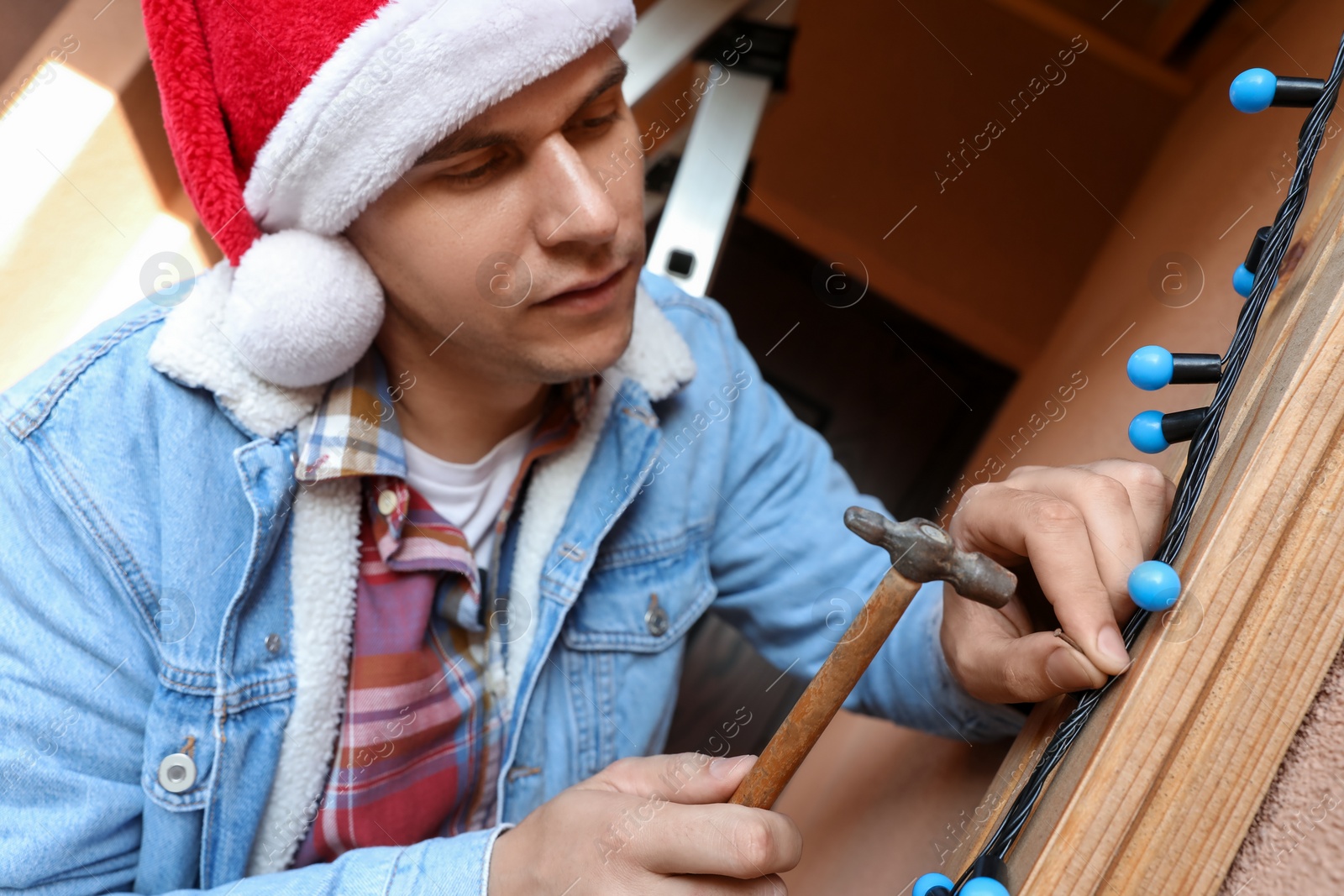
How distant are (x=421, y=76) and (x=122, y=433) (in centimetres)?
38

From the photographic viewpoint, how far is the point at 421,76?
0.65 meters

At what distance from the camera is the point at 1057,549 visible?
534 mm

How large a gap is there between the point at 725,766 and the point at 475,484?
18.2 inches

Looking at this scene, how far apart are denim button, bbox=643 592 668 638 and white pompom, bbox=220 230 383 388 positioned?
1.41ft

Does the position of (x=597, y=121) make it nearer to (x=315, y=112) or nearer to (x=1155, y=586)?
(x=315, y=112)

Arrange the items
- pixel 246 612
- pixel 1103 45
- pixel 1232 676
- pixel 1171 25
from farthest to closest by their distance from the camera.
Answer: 1. pixel 1103 45
2. pixel 1171 25
3. pixel 246 612
4. pixel 1232 676

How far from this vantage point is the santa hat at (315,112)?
25.7 inches

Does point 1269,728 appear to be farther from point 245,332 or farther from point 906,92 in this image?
point 906,92

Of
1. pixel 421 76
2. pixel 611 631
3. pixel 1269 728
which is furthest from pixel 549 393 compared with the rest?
pixel 1269 728

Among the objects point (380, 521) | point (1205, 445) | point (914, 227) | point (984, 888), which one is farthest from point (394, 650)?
point (914, 227)

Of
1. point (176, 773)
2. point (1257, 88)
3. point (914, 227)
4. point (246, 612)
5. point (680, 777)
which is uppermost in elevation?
point (914, 227)

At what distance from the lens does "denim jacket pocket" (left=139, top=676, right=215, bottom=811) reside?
740 mm

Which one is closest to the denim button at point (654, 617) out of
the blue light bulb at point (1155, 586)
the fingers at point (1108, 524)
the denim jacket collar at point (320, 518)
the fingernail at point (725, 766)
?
the denim jacket collar at point (320, 518)

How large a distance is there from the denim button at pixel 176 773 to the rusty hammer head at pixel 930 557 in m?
0.62
